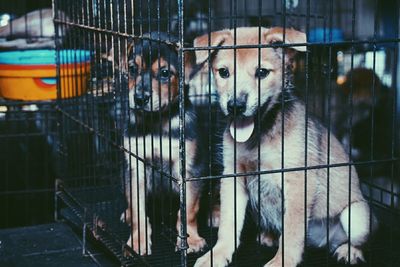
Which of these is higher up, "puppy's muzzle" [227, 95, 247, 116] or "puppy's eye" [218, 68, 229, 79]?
"puppy's eye" [218, 68, 229, 79]

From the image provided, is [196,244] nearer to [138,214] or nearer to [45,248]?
[138,214]

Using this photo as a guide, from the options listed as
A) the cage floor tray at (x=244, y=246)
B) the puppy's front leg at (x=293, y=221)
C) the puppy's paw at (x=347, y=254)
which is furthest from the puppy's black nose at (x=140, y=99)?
the puppy's paw at (x=347, y=254)

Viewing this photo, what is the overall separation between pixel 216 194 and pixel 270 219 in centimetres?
49

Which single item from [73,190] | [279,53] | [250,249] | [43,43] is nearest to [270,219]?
[250,249]

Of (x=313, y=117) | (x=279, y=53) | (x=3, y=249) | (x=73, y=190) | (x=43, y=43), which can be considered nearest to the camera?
(x=279, y=53)

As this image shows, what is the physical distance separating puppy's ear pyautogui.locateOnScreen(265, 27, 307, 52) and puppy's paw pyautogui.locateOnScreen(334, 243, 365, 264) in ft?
2.88

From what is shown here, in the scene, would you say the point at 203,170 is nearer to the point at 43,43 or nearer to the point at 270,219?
the point at 270,219

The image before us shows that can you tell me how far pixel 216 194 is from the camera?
362 cm

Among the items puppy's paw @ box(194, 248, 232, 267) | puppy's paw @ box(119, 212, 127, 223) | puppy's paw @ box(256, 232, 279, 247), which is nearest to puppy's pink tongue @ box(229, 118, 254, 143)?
puppy's paw @ box(194, 248, 232, 267)

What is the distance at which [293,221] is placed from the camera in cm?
289

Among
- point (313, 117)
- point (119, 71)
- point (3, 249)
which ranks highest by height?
point (119, 71)

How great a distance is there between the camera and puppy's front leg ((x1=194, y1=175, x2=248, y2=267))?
2947mm

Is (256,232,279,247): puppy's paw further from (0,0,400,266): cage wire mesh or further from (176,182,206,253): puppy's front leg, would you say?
(176,182,206,253): puppy's front leg

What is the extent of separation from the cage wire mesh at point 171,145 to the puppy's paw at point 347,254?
0.04 m
